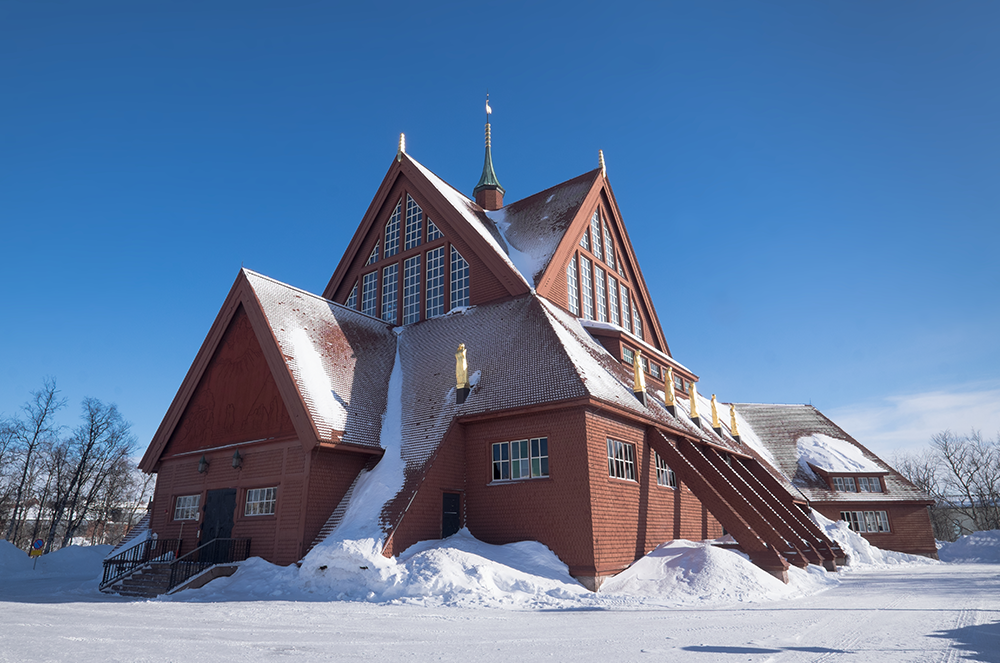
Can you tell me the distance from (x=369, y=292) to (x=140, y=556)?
13950 mm

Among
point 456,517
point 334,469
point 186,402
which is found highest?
point 186,402

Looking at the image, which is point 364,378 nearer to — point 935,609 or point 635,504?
point 635,504

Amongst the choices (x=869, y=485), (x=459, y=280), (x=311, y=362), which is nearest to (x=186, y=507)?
(x=311, y=362)

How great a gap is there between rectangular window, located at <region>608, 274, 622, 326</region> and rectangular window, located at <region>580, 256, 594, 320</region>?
5.73 ft

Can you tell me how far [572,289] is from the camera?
26.4 metres

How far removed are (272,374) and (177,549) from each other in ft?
22.3

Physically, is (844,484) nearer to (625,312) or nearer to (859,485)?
(859,485)

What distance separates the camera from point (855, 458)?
3691 cm

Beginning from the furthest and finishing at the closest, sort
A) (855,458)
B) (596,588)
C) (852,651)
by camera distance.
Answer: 1. (855,458)
2. (596,588)
3. (852,651)

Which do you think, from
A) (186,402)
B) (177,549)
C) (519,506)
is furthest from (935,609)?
(186,402)

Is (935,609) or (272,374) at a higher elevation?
(272,374)

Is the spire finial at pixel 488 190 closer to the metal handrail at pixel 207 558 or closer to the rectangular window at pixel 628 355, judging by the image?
the rectangular window at pixel 628 355

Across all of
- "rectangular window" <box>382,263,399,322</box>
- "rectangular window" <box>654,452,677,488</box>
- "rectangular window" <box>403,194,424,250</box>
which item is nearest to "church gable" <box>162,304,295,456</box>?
"rectangular window" <box>382,263,399,322</box>

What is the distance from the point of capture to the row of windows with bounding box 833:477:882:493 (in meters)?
35.2
